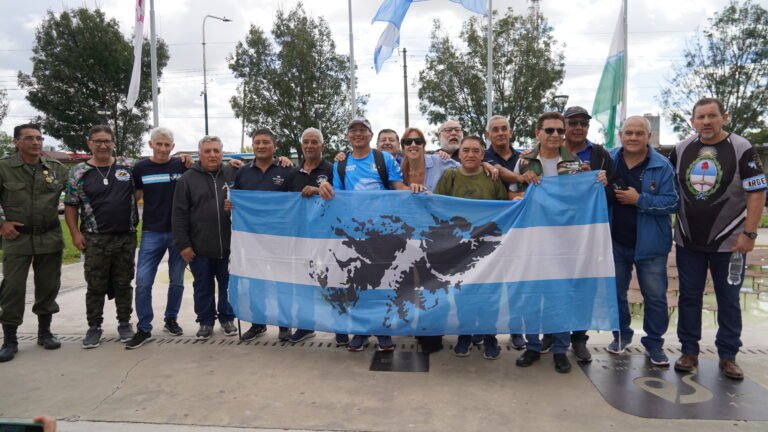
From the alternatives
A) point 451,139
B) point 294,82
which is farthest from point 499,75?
point 451,139

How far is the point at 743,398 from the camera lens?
3.25m

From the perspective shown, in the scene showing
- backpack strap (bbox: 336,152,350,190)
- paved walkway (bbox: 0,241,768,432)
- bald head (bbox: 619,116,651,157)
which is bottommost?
paved walkway (bbox: 0,241,768,432)

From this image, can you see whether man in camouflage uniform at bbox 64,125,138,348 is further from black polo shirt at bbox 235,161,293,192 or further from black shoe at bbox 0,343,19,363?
black polo shirt at bbox 235,161,293,192

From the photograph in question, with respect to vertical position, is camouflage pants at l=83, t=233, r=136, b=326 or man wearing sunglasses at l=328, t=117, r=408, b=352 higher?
man wearing sunglasses at l=328, t=117, r=408, b=352

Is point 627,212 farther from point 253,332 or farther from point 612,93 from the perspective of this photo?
point 612,93

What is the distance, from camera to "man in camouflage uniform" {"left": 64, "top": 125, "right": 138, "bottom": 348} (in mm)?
4445

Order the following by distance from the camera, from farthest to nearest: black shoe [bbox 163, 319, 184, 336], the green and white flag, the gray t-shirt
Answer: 1. the green and white flag
2. black shoe [bbox 163, 319, 184, 336]
3. the gray t-shirt

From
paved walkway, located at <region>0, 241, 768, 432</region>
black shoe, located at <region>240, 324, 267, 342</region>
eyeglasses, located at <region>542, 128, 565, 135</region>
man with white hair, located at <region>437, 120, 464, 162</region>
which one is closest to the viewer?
paved walkway, located at <region>0, 241, 768, 432</region>

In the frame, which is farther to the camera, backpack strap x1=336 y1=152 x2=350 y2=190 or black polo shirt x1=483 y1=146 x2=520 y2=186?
backpack strap x1=336 y1=152 x2=350 y2=190

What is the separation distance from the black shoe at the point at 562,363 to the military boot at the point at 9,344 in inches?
178

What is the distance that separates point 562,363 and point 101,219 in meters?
4.14

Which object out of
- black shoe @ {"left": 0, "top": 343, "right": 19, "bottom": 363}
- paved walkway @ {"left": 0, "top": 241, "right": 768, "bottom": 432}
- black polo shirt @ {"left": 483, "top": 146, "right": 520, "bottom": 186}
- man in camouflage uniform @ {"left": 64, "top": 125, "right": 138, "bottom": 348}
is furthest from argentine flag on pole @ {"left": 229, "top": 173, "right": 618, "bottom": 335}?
black shoe @ {"left": 0, "top": 343, "right": 19, "bottom": 363}

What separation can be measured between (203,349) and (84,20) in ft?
82.7

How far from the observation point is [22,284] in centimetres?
439
